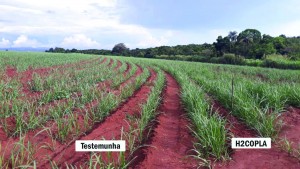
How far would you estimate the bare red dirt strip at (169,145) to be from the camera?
384 centimetres

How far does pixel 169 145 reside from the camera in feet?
15.0

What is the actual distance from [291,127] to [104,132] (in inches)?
126

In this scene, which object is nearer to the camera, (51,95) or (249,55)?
(51,95)

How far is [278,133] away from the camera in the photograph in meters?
4.77

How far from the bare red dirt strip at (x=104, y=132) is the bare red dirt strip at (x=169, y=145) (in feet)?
1.86

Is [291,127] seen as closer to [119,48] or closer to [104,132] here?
[104,132]

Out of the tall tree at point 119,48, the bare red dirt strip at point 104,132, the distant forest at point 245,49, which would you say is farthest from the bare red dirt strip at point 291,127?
the tall tree at point 119,48

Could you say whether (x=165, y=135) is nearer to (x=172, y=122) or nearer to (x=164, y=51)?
(x=172, y=122)

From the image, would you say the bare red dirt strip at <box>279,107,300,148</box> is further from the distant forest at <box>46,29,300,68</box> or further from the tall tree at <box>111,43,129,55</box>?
the tall tree at <box>111,43,129,55</box>

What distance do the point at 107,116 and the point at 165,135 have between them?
57.4 inches

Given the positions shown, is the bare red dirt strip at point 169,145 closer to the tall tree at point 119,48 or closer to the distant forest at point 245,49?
the distant forest at point 245,49

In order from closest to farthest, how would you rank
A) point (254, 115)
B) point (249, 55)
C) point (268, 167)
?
1. point (268, 167)
2. point (254, 115)
3. point (249, 55)

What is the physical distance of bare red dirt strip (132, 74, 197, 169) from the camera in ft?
12.6

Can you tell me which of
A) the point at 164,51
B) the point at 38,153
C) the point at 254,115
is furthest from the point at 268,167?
the point at 164,51
